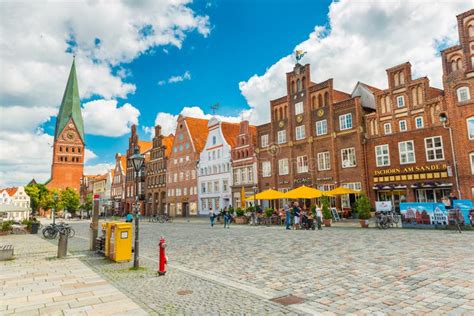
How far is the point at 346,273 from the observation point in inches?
332

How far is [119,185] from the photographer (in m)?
83.3

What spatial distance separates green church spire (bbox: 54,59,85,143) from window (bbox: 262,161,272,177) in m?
92.1

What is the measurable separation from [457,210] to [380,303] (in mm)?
15093

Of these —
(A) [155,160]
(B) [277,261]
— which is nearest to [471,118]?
(B) [277,261]

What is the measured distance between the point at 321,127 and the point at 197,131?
27765mm

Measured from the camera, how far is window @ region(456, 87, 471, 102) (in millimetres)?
26703

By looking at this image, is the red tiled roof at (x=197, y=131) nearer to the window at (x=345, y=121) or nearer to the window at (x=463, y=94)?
the window at (x=345, y=121)

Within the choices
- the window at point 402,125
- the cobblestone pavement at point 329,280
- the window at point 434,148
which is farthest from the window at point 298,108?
the cobblestone pavement at point 329,280

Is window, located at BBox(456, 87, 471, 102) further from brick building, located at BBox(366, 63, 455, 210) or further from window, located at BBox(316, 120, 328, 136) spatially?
window, located at BBox(316, 120, 328, 136)

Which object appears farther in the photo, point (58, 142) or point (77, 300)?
point (58, 142)

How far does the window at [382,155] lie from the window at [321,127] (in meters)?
6.38

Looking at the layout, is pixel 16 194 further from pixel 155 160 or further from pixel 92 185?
pixel 155 160

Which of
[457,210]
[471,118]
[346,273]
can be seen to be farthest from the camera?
[471,118]

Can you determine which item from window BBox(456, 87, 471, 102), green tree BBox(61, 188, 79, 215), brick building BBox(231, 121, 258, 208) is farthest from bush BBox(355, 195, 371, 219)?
green tree BBox(61, 188, 79, 215)
